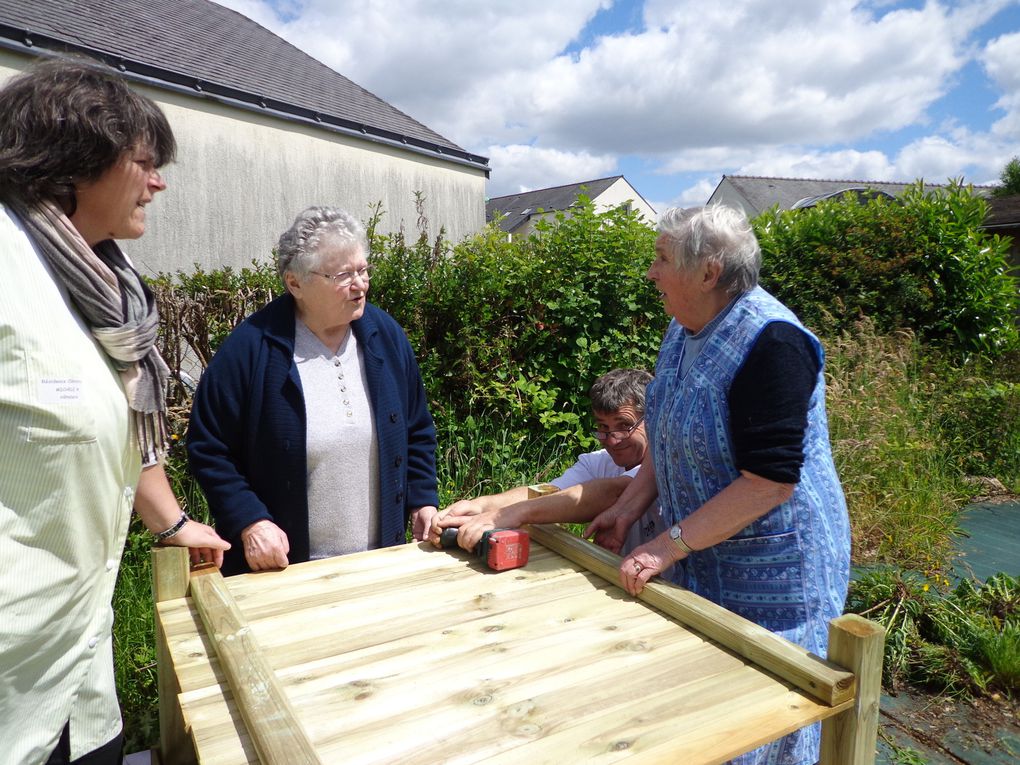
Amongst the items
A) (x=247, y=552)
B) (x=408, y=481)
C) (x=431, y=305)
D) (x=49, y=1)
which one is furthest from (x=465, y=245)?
(x=49, y=1)

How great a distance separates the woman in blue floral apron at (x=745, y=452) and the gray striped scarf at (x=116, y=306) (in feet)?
3.96

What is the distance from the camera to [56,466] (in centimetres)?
128

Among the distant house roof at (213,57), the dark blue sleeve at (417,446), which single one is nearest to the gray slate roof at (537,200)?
the distant house roof at (213,57)

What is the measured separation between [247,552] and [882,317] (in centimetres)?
709

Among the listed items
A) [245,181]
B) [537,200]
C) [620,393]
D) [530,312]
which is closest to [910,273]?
[530,312]

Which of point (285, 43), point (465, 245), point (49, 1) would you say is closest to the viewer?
point (465, 245)

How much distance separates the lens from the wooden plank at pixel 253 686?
1129mm

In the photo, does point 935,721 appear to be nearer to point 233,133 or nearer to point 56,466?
point 56,466

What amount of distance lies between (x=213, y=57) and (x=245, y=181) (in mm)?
2492

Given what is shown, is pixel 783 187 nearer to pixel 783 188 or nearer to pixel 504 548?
pixel 783 188

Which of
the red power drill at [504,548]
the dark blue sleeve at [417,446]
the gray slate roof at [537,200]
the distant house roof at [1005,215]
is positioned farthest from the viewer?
the gray slate roof at [537,200]

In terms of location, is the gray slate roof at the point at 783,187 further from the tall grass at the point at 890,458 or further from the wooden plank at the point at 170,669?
the wooden plank at the point at 170,669

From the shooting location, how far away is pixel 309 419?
2.24m

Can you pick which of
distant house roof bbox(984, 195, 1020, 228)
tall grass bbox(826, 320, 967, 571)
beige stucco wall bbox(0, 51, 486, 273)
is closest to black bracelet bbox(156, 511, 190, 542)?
tall grass bbox(826, 320, 967, 571)
